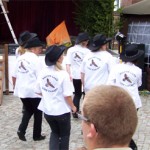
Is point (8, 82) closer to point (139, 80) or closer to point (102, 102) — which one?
point (139, 80)

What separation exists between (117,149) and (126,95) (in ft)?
0.89

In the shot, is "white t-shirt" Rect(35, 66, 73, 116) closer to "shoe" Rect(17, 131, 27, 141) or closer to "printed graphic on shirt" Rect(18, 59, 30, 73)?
"printed graphic on shirt" Rect(18, 59, 30, 73)

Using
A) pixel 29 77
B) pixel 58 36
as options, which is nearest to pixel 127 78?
pixel 29 77

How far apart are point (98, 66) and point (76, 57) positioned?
1254mm

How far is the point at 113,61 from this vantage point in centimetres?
639

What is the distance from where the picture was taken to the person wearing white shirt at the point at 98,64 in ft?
20.7

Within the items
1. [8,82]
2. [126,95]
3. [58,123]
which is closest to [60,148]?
[58,123]

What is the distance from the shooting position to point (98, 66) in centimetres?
630

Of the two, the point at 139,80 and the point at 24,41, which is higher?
the point at 24,41

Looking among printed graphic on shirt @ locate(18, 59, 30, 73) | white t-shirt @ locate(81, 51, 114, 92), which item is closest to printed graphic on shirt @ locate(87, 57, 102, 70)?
white t-shirt @ locate(81, 51, 114, 92)

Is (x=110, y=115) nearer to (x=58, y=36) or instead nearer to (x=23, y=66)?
(x=23, y=66)

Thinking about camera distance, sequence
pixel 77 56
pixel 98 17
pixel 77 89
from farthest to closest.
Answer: pixel 98 17, pixel 77 89, pixel 77 56

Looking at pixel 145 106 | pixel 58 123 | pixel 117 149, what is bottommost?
pixel 145 106

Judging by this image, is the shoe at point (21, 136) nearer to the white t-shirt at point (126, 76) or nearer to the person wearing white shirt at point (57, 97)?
the person wearing white shirt at point (57, 97)
